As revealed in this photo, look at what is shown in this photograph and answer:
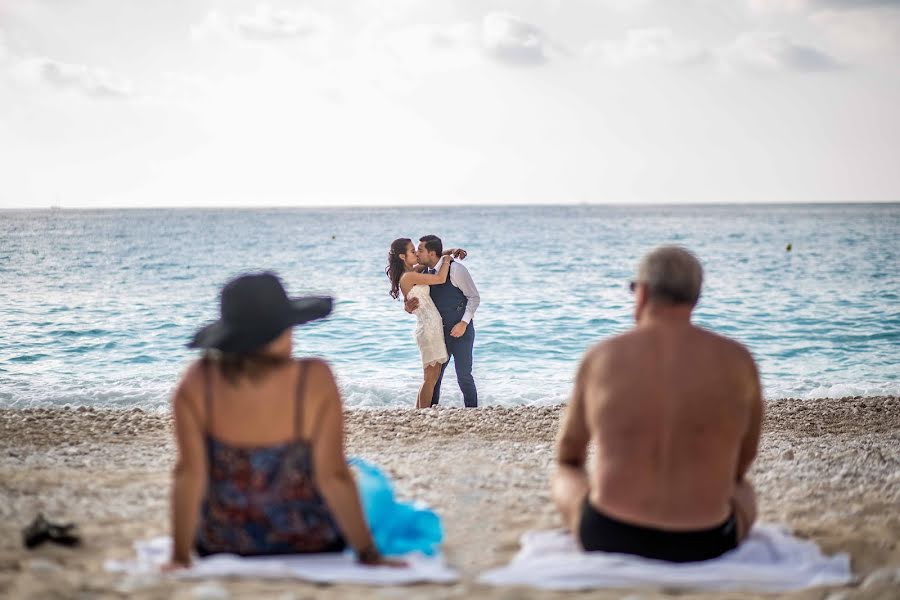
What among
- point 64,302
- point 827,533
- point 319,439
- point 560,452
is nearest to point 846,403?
point 827,533

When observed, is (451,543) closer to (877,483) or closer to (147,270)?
(877,483)

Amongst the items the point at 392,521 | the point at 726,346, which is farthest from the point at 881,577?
the point at 392,521

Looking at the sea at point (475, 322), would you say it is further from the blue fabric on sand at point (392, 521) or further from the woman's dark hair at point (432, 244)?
the blue fabric on sand at point (392, 521)

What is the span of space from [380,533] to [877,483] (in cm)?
329

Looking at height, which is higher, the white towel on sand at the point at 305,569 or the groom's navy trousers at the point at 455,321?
the groom's navy trousers at the point at 455,321

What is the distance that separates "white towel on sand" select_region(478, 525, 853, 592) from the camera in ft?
9.87

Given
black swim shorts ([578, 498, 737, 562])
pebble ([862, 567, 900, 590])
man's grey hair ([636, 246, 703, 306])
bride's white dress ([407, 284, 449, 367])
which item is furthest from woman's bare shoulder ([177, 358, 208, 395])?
bride's white dress ([407, 284, 449, 367])

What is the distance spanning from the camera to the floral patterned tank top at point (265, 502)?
9.46 feet

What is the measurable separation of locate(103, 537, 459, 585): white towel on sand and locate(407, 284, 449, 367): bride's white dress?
459 centimetres

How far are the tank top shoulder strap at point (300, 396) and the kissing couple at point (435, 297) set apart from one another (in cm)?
486

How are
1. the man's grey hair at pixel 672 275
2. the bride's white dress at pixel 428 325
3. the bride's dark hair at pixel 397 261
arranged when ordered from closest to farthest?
the man's grey hair at pixel 672 275 < the bride's dark hair at pixel 397 261 < the bride's white dress at pixel 428 325

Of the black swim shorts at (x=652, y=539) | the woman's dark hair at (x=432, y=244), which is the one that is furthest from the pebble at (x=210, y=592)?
the woman's dark hair at (x=432, y=244)

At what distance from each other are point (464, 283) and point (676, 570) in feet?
16.6

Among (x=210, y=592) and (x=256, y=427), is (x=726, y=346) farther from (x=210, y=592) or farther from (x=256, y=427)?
(x=210, y=592)
